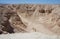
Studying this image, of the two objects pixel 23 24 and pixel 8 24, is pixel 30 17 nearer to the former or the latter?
pixel 23 24

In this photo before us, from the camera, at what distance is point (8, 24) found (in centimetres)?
956

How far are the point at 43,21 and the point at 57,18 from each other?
87 centimetres

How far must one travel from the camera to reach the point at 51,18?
10.1 m

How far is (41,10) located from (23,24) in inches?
60.8

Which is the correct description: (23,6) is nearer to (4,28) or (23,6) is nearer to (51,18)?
(51,18)

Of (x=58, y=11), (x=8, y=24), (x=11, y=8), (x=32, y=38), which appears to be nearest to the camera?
(x=32, y=38)

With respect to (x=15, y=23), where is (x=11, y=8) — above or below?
above

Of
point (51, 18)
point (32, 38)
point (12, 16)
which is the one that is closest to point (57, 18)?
point (51, 18)

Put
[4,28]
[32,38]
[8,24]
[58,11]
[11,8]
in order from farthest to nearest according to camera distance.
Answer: [11,8] → [58,11] → [8,24] → [4,28] → [32,38]

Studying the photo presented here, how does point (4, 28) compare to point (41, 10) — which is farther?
point (41, 10)

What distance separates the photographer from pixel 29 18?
1147 cm

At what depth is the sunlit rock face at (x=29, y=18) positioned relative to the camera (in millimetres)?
9177

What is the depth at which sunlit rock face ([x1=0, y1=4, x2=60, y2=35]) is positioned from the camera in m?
9.18

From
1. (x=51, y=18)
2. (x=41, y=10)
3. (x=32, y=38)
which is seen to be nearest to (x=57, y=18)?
(x=51, y=18)
